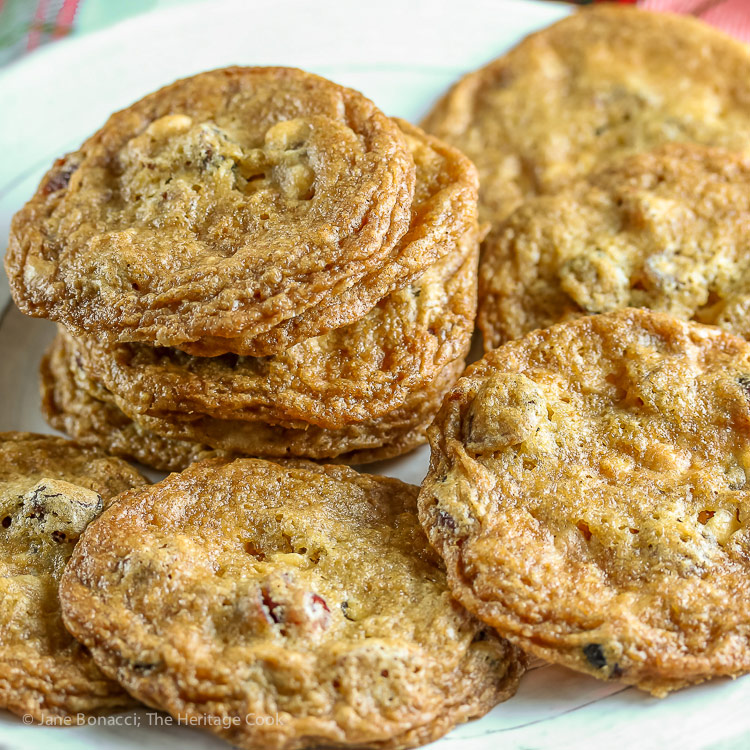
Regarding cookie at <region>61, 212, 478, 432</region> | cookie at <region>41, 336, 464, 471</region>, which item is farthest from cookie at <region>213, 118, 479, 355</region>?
cookie at <region>41, 336, 464, 471</region>

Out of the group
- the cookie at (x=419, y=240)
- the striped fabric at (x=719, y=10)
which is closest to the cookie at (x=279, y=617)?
the cookie at (x=419, y=240)

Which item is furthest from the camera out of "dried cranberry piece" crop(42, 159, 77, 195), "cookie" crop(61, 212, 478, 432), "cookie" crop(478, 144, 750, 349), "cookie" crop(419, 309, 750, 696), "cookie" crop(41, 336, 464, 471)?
"cookie" crop(478, 144, 750, 349)

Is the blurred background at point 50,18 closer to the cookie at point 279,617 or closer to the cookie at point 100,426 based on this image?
the cookie at point 100,426

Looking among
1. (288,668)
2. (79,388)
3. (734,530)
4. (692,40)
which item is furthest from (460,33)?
(288,668)

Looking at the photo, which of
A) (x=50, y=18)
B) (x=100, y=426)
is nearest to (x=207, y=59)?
(x=50, y=18)

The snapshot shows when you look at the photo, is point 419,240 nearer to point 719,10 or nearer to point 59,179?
point 59,179

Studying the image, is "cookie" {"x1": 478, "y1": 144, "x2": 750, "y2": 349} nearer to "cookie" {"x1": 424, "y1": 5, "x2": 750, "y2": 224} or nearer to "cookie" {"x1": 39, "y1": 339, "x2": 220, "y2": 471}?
"cookie" {"x1": 424, "y1": 5, "x2": 750, "y2": 224}

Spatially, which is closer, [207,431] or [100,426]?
[207,431]
